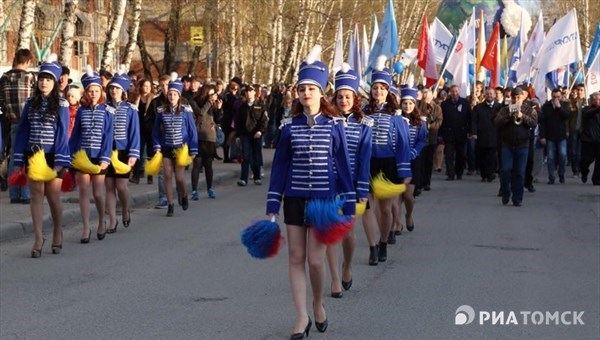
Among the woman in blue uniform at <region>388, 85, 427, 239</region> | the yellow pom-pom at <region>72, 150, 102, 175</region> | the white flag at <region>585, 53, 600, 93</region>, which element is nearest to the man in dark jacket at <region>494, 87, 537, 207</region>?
the woman in blue uniform at <region>388, 85, 427, 239</region>

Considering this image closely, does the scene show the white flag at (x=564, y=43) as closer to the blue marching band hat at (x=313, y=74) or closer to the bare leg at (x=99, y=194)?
the bare leg at (x=99, y=194)

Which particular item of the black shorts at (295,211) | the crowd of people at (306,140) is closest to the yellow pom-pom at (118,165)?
the crowd of people at (306,140)

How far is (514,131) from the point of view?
18.5m

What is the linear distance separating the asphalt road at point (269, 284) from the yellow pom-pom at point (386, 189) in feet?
2.33

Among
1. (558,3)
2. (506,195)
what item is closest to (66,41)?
(506,195)

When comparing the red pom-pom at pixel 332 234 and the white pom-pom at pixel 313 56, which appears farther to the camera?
the white pom-pom at pixel 313 56

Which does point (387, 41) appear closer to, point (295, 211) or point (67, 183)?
point (67, 183)

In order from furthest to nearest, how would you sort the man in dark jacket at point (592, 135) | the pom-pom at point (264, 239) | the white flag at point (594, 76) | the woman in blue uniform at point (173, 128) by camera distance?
1. the white flag at point (594, 76)
2. the man in dark jacket at point (592, 135)
3. the woman in blue uniform at point (173, 128)
4. the pom-pom at point (264, 239)

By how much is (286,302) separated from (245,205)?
889 centimetres

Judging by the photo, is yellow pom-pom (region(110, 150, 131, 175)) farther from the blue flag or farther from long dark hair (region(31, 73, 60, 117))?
the blue flag

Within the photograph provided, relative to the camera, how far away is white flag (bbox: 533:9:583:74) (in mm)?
26672

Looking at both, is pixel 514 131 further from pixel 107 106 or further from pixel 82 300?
pixel 82 300

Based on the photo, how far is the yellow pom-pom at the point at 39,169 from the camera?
12219mm

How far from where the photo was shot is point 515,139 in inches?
729
